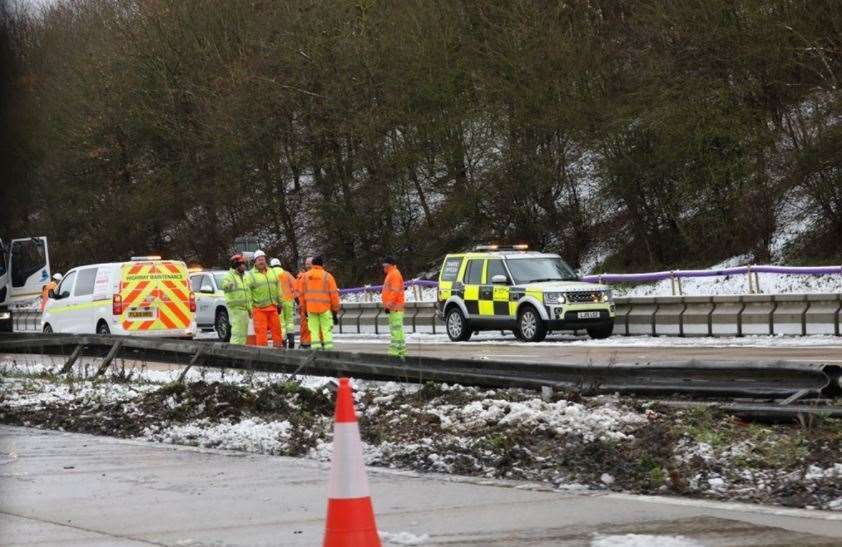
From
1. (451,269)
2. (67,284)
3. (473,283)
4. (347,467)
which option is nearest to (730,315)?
(473,283)

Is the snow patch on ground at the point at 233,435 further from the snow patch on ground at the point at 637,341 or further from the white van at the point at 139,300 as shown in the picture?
the white van at the point at 139,300

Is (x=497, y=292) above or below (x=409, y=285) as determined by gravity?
below

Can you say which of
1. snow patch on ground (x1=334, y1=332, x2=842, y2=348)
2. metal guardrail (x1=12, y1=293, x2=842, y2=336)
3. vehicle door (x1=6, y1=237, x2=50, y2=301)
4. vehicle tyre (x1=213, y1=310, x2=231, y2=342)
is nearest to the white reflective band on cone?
snow patch on ground (x1=334, y1=332, x2=842, y2=348)

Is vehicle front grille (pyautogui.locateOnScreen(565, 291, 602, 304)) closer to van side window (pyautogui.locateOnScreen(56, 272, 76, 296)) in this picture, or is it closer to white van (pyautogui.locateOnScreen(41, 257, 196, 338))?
white van (pyautogui.locateOnScreen(41, 257, 196, 338))

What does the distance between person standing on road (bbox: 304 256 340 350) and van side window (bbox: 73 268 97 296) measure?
899cm

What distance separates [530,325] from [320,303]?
756 centimetres

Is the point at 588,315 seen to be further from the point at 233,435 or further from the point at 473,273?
the point at 233,435

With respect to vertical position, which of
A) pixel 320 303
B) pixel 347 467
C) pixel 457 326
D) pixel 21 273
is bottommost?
pixel 347 467

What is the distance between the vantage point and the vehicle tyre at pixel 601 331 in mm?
27234

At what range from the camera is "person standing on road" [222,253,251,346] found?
67.2 ft

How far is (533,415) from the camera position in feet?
35.9

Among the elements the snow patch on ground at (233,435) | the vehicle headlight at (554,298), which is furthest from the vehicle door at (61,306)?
the snow patch on ground at (233,435)

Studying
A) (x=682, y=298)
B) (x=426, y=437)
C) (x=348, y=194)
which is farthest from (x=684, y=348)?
(x=348, y=194)

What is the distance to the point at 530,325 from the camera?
2703 cm
